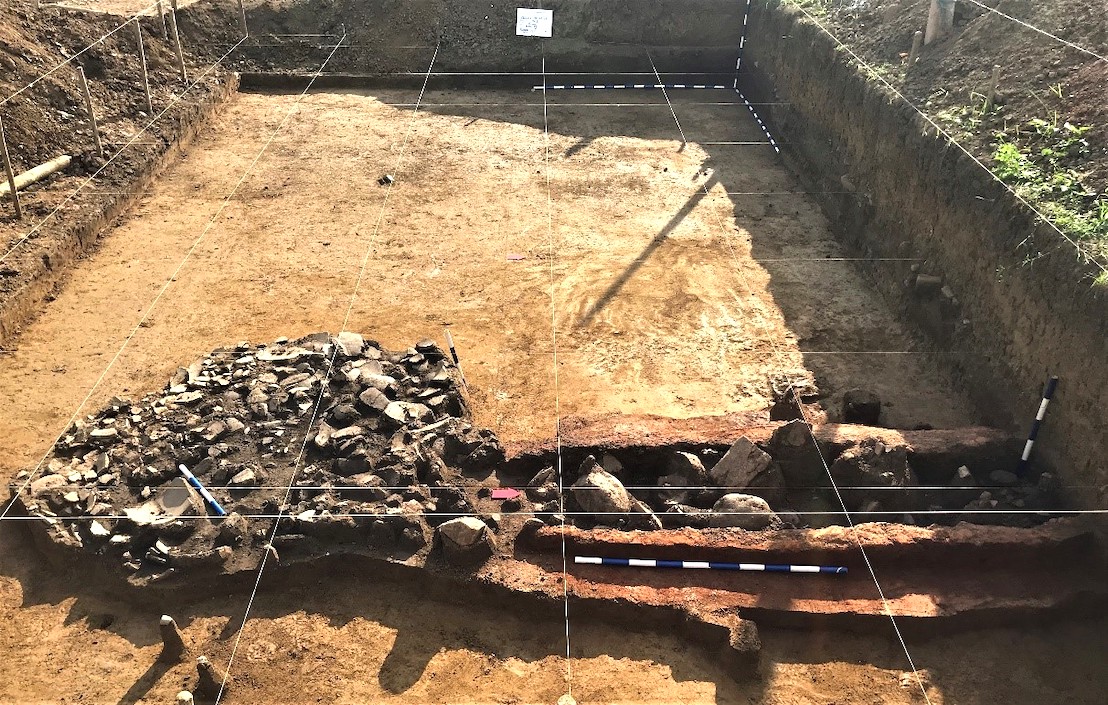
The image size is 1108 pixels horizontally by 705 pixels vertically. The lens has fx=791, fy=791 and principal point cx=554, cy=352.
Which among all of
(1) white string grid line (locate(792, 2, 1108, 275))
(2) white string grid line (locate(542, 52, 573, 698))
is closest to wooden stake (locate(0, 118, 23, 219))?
(2) white string grid line (locate(542, 52, 573, 698))

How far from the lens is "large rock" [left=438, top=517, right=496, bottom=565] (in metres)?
5.69

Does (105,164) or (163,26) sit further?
(163,26)

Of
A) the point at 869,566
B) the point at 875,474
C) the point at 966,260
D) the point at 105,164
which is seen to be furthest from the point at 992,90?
the point at 105,164

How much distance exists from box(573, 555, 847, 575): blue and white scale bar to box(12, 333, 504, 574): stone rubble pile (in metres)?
1.21

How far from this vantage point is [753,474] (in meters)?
6.36

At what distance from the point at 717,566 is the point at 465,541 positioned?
1.81 meters

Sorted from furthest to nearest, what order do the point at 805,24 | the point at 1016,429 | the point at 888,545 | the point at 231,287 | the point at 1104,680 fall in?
the point at 805,24, the point at 231,287, the point at 1016,429, the point at 888,545, the point at 1104,680

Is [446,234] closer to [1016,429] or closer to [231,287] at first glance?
[231,287]

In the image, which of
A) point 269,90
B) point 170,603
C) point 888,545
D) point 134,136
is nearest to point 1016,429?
point 888,545

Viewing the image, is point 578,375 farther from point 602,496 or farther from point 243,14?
point 243,14

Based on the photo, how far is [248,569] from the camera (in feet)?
18.9

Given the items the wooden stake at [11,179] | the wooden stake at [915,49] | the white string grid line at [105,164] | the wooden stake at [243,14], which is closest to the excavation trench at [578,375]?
the white string grid line at [105,164]

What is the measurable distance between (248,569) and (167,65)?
12.7 m

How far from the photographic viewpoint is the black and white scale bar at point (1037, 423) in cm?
635
